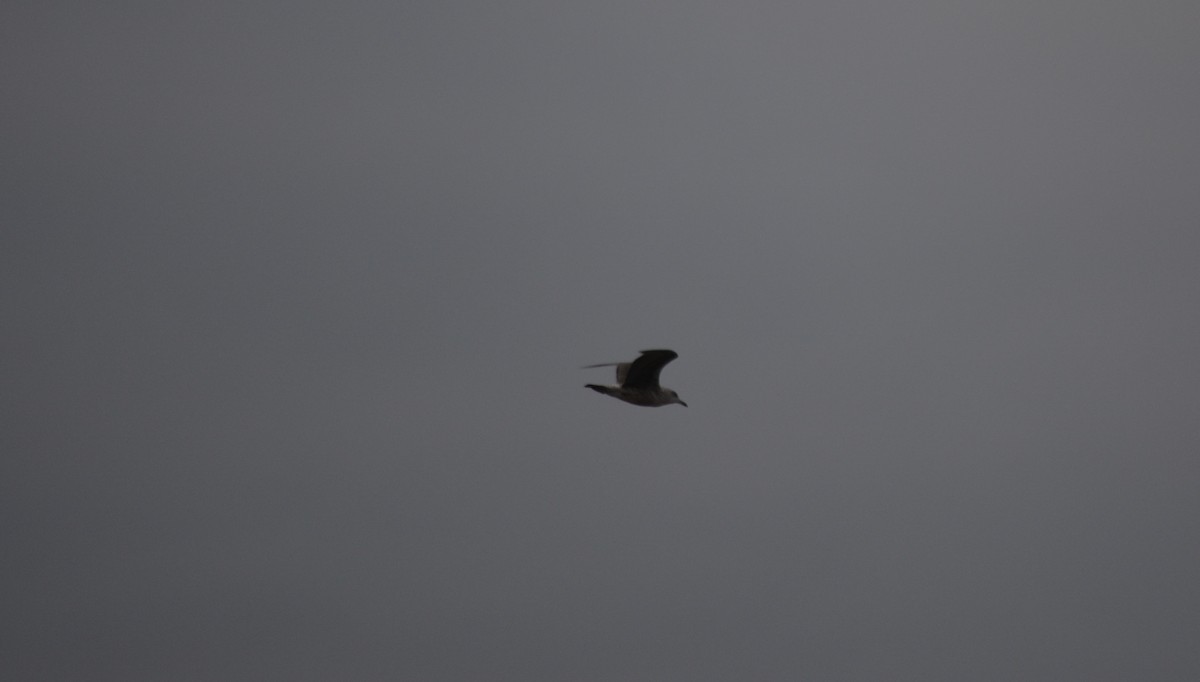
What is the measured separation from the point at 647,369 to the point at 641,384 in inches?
22.3

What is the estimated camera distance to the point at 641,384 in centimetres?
3691

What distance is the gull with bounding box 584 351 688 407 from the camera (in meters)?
36.1

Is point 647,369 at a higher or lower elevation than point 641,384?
higher

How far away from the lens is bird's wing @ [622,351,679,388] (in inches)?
1407

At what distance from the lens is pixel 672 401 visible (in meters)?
38.1

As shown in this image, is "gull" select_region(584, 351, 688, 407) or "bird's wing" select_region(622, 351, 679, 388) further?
"gull" select_region(584, 351, 688, 407)

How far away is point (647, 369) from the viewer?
36469 mm

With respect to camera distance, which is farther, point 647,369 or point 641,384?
point 641,384

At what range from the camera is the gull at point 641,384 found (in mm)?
36094

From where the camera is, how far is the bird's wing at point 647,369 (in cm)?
3575

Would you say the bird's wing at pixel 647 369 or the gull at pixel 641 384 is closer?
the bird's wing at pixel 647 369

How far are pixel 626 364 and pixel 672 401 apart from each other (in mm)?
1884

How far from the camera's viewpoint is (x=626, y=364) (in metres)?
36.8
